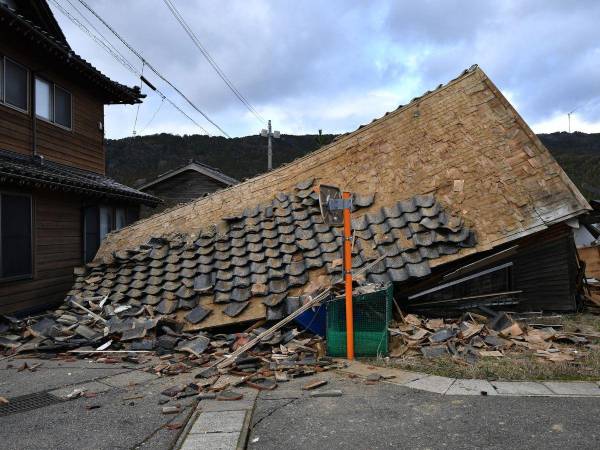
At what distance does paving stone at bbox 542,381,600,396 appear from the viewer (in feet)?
15.8

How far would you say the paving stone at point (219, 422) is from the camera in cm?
411

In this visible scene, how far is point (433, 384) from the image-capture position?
522cm

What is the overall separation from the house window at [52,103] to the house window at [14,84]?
16.2 inches

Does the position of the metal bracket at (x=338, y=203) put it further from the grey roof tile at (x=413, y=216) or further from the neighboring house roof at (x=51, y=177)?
the neighboring house roof at (x=51, y=177)

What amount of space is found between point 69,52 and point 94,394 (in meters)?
9.49

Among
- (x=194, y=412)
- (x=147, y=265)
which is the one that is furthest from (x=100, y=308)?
(x=194, y=412)

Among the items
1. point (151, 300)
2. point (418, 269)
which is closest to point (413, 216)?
point (418, 269)

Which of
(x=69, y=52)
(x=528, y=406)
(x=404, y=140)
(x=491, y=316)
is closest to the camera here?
(x=528, y=406)

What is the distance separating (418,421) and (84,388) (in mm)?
3902

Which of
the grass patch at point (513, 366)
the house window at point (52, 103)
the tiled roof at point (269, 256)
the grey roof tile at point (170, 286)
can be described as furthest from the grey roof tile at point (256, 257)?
the house window at point (52, 103)

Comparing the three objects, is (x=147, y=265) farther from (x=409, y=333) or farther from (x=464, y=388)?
(x=464, y=388)

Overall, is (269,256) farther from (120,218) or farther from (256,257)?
(120,218)

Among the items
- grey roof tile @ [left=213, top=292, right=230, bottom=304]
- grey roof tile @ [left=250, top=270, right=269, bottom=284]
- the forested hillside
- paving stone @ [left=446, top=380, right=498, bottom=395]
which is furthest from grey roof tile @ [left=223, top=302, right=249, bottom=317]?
the forested hillside

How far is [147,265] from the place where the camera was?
967 centimetres
